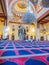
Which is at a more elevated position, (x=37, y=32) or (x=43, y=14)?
(x=43, y=14)

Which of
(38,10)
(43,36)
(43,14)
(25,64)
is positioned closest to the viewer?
(25,64)

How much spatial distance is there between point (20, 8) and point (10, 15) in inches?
153

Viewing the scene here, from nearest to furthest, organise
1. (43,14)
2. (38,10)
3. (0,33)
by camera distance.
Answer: (43,14) → (38,10) → (0,33)

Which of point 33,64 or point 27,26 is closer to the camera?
point 33,64

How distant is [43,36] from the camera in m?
24.0

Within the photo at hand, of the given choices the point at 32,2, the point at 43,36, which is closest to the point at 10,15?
the point at 32,2

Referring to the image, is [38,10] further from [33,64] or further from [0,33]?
[33,64]

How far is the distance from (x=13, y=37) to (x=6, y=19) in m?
5.16

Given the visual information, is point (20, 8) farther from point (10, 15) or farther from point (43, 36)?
point (43, 36)

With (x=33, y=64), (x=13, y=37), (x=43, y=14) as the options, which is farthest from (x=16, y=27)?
(x=33, y=64)

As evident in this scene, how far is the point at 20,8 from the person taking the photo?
75.7ft

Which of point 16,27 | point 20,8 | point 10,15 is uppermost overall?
point 20,8

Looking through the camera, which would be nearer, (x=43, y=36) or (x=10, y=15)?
(x=10, y=15)

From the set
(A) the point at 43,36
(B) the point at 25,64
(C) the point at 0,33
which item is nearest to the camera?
(B) the point at 25,64
